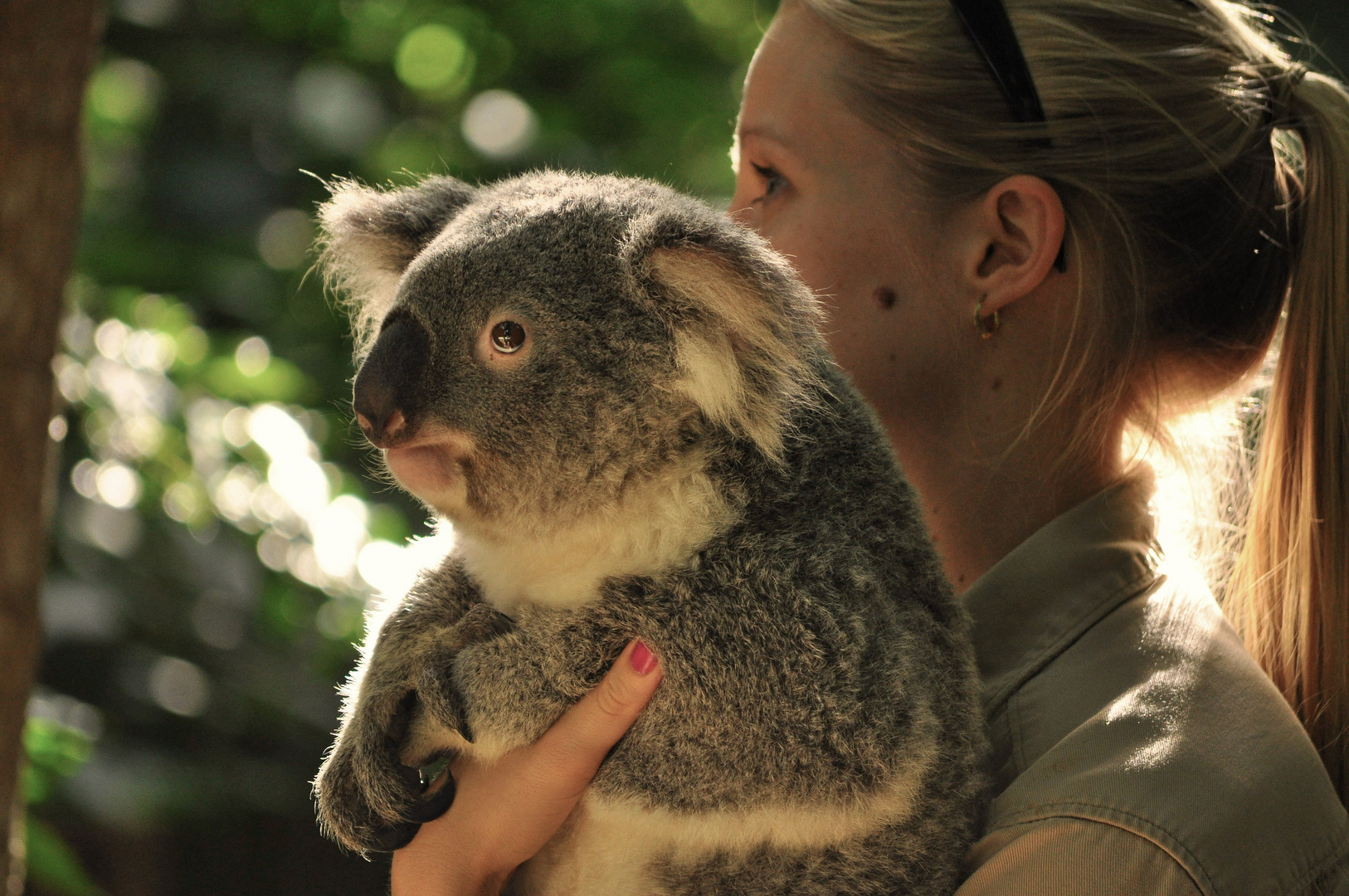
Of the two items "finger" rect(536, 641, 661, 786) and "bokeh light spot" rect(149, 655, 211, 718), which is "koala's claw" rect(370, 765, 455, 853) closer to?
"finger" rect(536, 641, 661, 786)

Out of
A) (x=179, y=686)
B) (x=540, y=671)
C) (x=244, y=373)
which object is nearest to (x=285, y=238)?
(x=244, y=373)

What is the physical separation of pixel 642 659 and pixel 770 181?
38.9 inches

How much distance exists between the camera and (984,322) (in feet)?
6.00

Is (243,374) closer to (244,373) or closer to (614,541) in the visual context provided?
(244,373)

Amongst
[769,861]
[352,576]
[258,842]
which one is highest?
[769,861]

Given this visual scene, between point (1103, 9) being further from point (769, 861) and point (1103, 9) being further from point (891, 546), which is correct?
point (769, 861)

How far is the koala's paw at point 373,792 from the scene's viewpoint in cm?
133

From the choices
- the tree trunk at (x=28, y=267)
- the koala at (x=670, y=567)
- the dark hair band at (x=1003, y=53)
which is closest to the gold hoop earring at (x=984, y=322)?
the dark hair band at (x=1003, y=53)

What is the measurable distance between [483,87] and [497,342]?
343 cm

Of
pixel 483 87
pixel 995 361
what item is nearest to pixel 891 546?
pixel 995 361

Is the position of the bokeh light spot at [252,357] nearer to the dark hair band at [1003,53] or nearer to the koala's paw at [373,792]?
the koala's paw at [373,792]

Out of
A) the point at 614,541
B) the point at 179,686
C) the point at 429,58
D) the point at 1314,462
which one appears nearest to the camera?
the point at 614,541

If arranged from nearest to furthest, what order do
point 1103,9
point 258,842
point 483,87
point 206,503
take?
1. point 1103,9
2. point 206,503
3. point 258,842
4. point 483,87

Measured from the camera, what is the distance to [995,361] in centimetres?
188
